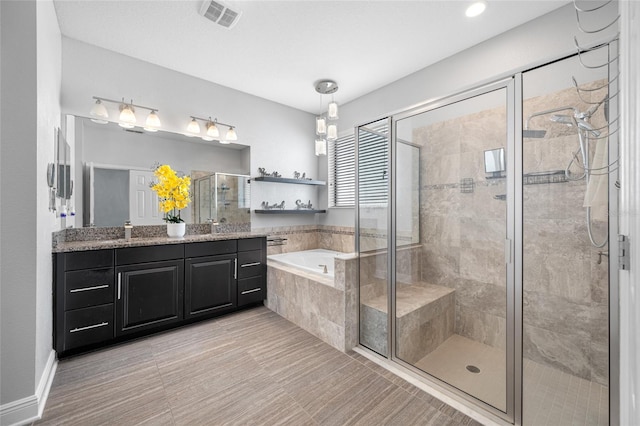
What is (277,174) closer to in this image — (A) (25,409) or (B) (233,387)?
(B) (233,387)

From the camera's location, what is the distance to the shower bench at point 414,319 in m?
2.22

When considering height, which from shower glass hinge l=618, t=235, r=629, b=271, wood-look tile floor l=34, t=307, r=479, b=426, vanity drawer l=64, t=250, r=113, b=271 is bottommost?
wood-look tile floor l=34, t=307, r=479, b=426

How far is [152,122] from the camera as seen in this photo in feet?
9.73

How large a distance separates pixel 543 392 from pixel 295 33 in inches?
125

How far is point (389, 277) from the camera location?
2.32 metres

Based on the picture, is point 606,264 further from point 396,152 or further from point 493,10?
point 493,10

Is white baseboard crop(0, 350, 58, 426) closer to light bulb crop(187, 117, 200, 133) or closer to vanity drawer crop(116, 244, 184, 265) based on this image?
vanity drawer crop(116, 244, 184, 265)

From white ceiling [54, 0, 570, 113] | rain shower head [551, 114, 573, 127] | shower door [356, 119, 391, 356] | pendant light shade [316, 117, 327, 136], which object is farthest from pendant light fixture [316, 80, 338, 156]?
rain shower head [551, 114, 573, 127]

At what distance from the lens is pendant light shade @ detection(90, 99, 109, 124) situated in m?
2.70

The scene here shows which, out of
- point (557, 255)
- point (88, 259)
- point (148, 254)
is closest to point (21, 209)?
point (88, 259)

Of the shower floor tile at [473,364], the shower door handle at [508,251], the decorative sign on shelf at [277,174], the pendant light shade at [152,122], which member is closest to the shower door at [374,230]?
the shower floor tile at [473,364]

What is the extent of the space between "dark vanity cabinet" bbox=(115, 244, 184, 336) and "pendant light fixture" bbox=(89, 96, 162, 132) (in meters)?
1.33

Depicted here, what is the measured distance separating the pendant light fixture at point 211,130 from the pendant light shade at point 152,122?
0.32m

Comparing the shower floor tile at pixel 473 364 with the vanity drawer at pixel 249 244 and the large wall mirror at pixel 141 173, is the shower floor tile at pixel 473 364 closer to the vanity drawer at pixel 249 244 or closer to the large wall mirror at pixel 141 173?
the vanity drawer at pixel 249 244
